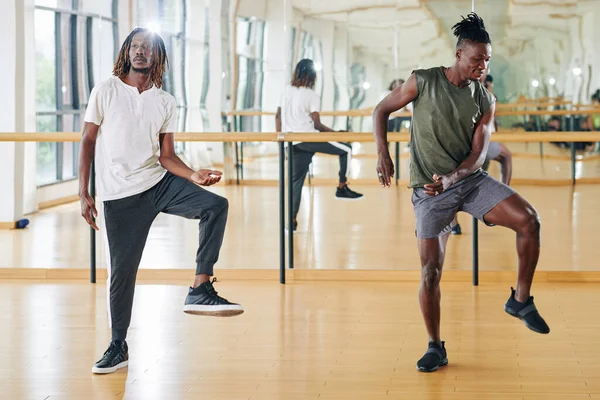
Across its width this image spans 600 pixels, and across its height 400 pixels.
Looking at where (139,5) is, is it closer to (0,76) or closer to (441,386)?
(0,76)

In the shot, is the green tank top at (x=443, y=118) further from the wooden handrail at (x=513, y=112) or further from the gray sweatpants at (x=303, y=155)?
the wooden handrail at (x=513, y=112)

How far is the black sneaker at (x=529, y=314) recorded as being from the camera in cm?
471

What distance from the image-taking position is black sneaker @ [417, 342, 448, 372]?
193 inches

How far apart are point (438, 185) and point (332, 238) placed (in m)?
4.39

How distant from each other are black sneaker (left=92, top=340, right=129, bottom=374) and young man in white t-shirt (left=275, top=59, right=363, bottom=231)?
4.01 metres

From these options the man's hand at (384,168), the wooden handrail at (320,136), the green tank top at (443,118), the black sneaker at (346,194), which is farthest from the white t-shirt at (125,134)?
the black sneaker at (346,194)

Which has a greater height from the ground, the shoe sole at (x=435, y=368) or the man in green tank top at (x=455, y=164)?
the man in green tank top at (x=455, y=164)

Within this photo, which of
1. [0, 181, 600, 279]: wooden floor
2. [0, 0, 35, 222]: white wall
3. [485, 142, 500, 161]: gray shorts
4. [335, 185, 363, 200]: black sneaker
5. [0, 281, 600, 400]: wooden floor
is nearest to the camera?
[0, 281, 600, 400]: wooden floor

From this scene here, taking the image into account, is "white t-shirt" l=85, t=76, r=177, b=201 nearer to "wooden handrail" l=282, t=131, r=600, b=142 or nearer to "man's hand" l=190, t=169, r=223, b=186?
"man's hand" l=190, t=169, r=223, b=186

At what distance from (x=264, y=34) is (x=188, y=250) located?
4202mm

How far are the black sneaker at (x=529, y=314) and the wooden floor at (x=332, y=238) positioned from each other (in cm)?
259

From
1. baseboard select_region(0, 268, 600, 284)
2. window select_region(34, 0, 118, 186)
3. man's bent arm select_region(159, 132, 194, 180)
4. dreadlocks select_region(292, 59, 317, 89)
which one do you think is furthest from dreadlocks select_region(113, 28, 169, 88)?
window select_region(34, 0, 118, 186)

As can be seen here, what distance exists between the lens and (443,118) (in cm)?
486

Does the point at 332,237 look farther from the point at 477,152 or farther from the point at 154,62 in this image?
the point at 154,62
